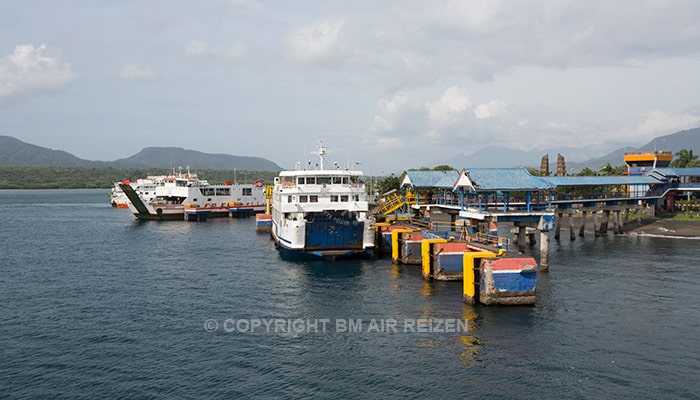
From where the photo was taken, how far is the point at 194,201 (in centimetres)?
10994

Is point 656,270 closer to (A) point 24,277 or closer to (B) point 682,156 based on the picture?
(A) point 24,277

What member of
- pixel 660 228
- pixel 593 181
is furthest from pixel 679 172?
pixel 593 181

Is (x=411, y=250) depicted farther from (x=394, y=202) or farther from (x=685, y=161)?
(x=685, y=161)

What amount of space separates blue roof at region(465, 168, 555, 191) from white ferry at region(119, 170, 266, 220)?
7271cm

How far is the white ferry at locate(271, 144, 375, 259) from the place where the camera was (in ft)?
168

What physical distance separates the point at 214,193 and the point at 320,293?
77.9 metres

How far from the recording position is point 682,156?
12306 cm

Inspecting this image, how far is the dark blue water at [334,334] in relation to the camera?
23594 mm

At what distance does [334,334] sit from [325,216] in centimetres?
2113

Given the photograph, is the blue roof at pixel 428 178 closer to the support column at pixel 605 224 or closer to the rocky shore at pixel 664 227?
the support column at pixel 605 224

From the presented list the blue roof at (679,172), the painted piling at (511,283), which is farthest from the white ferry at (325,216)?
the blue roof at (679,172)

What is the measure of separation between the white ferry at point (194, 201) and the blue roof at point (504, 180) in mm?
72714

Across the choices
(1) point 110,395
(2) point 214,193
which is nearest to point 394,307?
(1) point 110,395

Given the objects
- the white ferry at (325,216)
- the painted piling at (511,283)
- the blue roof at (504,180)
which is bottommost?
the painted piling at (511,283)
